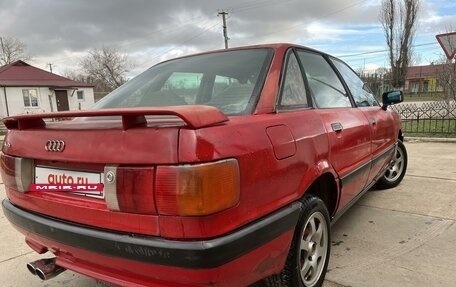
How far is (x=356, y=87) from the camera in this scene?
3.93 metres

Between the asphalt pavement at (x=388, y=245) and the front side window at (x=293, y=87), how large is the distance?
124cm

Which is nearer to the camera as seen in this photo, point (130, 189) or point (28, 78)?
point (130, 189)

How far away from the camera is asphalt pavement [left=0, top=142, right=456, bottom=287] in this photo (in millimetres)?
2734

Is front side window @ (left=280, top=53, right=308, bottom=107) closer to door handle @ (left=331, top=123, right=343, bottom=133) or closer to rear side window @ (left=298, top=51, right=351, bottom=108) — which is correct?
rear side window @ (left=298, top=51, right=351, bottom=108)

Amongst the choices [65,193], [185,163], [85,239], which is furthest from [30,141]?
[185,163]

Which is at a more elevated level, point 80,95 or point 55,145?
point 55,145

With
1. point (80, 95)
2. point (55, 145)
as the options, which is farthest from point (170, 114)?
point (80, 95)

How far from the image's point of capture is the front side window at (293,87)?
95.3 inches

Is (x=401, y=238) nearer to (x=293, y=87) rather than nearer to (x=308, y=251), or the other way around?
(x=308, y=251)

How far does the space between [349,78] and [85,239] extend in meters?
2.90

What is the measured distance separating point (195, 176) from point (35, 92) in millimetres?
36018

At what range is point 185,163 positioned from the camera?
163 cm

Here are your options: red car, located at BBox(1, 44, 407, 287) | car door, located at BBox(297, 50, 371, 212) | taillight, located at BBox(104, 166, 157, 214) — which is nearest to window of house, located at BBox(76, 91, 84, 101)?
red car, located at BBox(1, 44, 407, 287)

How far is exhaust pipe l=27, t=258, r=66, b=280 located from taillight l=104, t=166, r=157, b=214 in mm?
811
